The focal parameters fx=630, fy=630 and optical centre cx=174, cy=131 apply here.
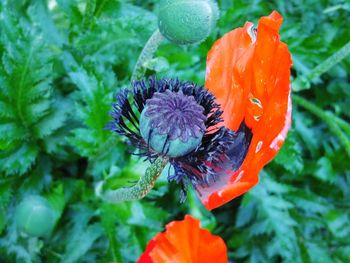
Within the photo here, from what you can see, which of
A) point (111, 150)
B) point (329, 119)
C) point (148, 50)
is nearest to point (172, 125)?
point (148, 50)

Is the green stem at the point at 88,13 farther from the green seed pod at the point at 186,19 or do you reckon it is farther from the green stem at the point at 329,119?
the green stem at the point at 329,119

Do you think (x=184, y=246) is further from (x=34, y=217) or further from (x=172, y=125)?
(x=34, y=217)

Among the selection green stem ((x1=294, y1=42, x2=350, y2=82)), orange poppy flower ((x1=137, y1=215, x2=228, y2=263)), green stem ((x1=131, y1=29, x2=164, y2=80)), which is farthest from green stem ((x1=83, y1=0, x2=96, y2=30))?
orange poppy flower ((x1=137, y1=215, x2=228, y2=263))

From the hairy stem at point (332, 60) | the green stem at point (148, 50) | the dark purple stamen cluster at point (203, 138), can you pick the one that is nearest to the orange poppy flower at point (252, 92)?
the dark purple stamen cluster at point (203, 138)

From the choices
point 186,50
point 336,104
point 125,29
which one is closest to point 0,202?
point 125,29

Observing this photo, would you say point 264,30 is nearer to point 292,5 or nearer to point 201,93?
point 201,93

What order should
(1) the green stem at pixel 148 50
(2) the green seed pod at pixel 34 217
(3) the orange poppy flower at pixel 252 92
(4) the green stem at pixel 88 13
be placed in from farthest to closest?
(4) the green stem at pixel 88 13, (2) the green seed pod at pixel 34 217, (1) the green stem at pixel 148 50, (3) the orange poppy flower at pixel 252 92
